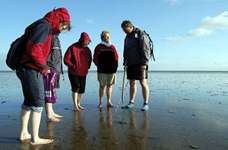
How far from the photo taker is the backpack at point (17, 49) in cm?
310

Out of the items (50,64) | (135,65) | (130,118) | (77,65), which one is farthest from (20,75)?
(135,65)

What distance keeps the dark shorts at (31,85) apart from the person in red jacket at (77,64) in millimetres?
2739

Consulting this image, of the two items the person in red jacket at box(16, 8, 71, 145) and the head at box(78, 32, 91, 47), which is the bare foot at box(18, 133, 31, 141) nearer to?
the person in red jacket at box(16, 8, 71, 145)

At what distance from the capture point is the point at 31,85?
10.3ft

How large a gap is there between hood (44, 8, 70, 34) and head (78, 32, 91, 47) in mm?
2463

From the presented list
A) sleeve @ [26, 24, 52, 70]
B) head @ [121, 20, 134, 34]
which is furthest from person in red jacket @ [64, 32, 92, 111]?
sleeve @ [26, 24, 52, 70]

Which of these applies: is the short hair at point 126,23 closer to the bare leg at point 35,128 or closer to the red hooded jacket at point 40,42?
the red hooded jacket at point 40,42

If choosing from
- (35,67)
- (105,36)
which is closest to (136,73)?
(105,36)

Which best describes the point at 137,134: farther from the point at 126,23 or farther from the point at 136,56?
the point at 126,23

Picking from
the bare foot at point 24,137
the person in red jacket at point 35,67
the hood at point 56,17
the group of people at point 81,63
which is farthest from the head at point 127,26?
the bare foot at point 24,137

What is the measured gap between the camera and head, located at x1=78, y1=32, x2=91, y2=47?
599 centimetres

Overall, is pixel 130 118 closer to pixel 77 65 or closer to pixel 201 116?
pixel 201 116

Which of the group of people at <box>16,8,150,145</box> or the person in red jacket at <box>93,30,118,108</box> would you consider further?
the person in red jacket at <box>93,30,118,108</box>

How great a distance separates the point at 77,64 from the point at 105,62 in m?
0.85
